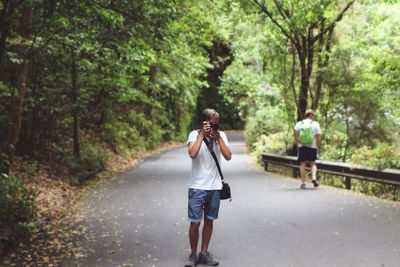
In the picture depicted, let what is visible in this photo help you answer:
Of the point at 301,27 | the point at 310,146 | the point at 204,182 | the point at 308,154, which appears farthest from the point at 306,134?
the point at 204,182

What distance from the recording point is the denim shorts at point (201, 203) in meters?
6.06

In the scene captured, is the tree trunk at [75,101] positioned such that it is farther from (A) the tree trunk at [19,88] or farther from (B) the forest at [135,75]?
(A) the tree trunk at [19,88]

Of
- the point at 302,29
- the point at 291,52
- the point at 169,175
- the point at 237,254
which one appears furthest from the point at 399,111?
the point at 237,254

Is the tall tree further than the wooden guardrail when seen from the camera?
Yes

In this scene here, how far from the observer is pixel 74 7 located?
10203 millimetres

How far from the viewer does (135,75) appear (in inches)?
827

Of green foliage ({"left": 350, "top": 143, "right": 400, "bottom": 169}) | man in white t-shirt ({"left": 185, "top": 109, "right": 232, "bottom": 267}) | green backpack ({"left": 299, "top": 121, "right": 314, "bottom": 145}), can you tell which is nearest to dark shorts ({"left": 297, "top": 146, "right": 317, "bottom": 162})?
green backpack ({"left": 299, "top": 121, "right": 314, "bottom": 145})

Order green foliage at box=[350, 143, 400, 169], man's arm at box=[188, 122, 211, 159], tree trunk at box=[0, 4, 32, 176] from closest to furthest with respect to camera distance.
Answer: man's arm at box=[188, 122, 211, 159] → tree trunk at box=[0, 4, 32, 176] → green foliage at box=[350, 143, 400, 169]

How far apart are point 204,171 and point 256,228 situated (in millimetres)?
2679

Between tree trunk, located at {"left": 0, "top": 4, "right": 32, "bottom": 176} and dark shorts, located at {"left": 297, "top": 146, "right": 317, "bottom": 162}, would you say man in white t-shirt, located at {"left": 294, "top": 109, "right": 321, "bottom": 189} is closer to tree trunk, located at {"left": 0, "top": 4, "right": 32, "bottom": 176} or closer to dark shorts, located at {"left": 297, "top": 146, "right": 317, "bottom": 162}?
dark shorts, located at {"left": 297, "top": 146, "right": 317, "bottom": 162}

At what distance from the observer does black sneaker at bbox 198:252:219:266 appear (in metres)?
6.15

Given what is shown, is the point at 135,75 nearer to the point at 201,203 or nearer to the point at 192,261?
the point at 201,203

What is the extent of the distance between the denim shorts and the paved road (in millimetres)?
739

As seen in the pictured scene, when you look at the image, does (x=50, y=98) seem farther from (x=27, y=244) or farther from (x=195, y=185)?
(x=195, y=185)
